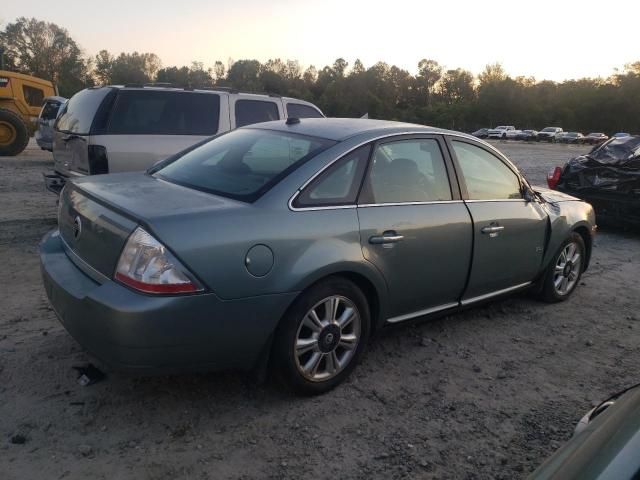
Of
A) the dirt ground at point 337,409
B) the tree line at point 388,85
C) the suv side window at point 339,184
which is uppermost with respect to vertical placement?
the tree line at point 388,85

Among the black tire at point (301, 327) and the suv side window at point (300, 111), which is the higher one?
the suv side window at point (300, 111)

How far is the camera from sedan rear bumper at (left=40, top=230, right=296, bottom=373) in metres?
2.70

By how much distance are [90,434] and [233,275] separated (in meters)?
1.10

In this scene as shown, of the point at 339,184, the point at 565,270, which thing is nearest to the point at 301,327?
the point at 339,184

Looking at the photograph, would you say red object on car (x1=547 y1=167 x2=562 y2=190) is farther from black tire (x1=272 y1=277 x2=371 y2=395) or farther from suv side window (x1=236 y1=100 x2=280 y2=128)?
black tire (x1=272 y1=277 x2=371 y2=395)

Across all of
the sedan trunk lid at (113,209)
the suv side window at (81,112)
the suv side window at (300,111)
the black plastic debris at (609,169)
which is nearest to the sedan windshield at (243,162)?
the sedan trunk lid at (113,209)

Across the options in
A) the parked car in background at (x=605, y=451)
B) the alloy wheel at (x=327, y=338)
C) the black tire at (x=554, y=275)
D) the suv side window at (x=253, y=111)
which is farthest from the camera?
the suv side window at (x=253, y=111)

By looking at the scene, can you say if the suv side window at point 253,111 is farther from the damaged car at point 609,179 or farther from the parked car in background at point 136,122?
the damaged car at point 609,179

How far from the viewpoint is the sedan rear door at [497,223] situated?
4.20 m

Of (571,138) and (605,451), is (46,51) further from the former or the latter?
(605,451)

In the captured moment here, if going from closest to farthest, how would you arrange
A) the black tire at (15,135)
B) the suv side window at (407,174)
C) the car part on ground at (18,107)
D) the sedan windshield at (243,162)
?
the sedan windshield at (243,162)
the suv side window at (407,174)
the black tire at (15,135)
the car part on ground at (18,107)

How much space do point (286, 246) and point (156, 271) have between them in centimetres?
69

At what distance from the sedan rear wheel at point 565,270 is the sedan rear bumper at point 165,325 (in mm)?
3057

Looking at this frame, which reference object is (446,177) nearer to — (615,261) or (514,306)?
(514,306)
